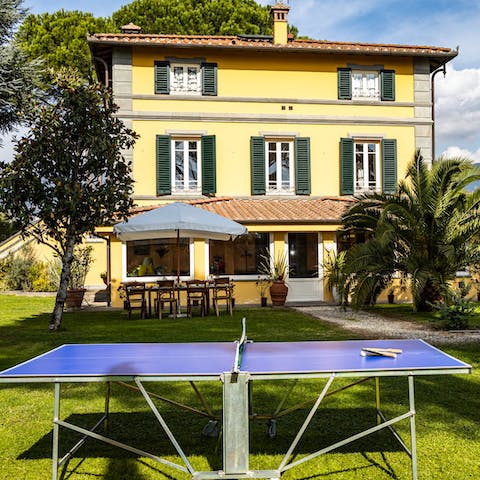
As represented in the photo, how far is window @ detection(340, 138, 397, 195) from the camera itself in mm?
17938

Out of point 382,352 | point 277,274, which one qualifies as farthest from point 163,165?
point 382,352

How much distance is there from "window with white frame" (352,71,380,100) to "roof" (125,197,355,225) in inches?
144

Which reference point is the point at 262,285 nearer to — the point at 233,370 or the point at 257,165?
the point at 257,165

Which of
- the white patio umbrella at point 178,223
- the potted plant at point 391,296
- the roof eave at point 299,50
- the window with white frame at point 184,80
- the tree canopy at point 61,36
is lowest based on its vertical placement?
the potted plant at point 391,296

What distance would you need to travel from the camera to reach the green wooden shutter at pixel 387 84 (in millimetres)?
18312

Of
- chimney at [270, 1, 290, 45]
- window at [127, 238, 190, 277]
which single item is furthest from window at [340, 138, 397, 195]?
window at [127, 238, 190, 277]

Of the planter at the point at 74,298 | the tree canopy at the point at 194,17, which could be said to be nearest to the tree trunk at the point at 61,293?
the planter at the point at 74,298

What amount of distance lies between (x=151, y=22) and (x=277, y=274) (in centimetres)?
1899

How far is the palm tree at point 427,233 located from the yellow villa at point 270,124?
3.94 m

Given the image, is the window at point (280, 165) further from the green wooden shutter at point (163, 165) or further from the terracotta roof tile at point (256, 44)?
the terracotta roof tile at point (256, 44)

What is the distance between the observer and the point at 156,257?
1570 cm

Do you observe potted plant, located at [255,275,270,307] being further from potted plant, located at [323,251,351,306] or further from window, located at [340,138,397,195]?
window, located at [340,138,397,195]

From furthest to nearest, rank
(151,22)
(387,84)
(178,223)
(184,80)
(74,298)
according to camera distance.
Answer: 1. (151,22)
2. (387,84)
3. (184,80)
4. (74,298)
5. (178,223)

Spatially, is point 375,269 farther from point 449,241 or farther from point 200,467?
point 200,467
